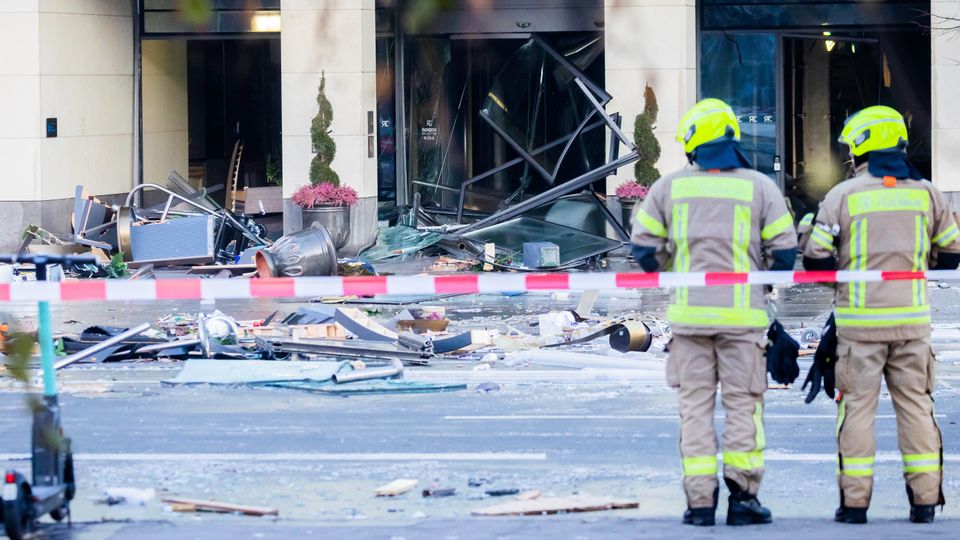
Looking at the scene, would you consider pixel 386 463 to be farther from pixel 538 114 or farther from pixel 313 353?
pixel 538 114

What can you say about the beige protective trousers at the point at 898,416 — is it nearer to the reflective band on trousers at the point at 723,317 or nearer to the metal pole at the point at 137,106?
the reflective band on trousers at the point at 723,317

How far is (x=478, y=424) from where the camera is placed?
8.62m

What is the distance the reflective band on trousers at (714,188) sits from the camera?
602cm

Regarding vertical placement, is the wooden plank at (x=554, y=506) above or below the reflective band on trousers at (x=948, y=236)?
below

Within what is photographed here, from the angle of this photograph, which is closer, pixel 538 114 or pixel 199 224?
pixel 199 224

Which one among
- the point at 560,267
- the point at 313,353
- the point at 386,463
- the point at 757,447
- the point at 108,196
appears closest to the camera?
the point at 757,447

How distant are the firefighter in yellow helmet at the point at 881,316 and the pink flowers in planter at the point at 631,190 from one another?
1309cm

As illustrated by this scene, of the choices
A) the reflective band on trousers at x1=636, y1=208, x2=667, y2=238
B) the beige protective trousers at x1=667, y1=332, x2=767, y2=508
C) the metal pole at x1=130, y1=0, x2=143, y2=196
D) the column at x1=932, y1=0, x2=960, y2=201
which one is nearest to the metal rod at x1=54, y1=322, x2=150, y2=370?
the reflective band on trousers at x1=636, y1=208, x2=667, y2=238

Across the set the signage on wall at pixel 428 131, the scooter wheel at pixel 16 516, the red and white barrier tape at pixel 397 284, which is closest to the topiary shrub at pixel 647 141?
the signage on wall at pixel 428 131

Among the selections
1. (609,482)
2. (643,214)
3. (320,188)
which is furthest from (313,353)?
(320,188)

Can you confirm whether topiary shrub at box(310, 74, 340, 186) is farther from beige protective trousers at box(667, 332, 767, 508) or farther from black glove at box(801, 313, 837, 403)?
beige protective trousers at box(667, 332, 767, 508)

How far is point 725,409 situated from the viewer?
598 cm

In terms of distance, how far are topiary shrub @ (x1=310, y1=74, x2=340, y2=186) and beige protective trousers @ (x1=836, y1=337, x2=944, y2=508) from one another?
47.0 ft

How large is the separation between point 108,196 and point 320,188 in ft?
12.5
